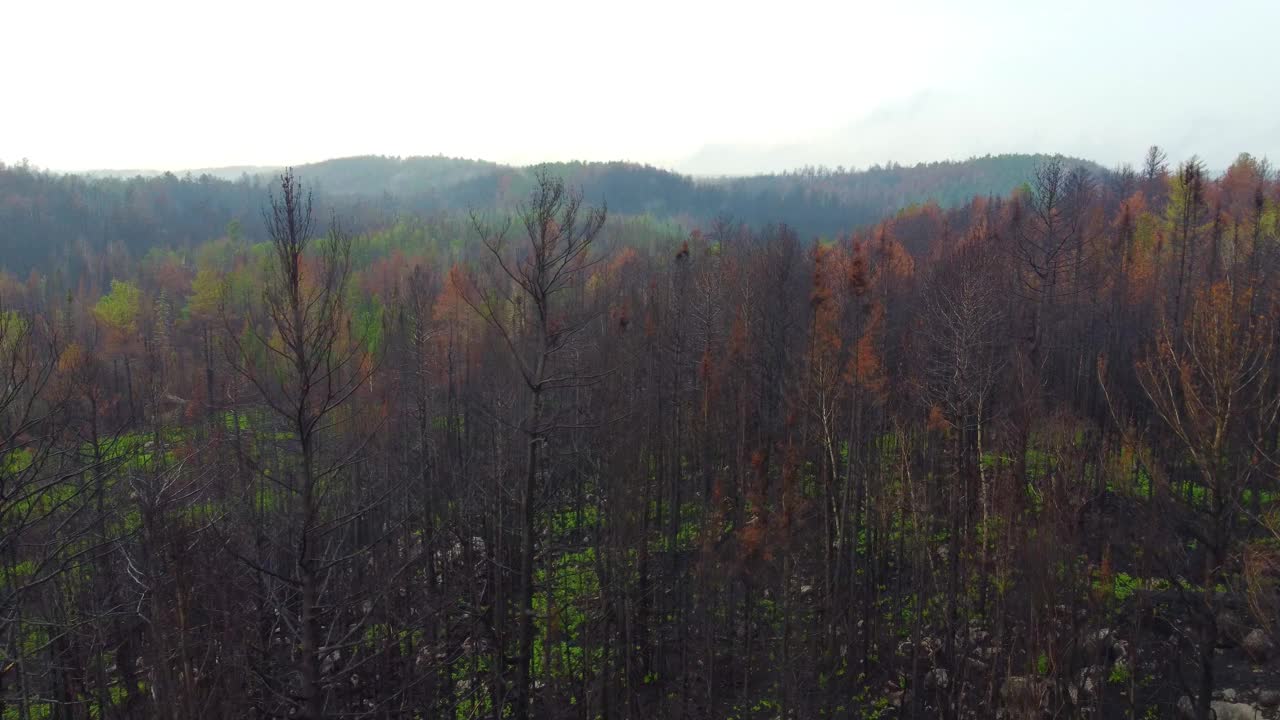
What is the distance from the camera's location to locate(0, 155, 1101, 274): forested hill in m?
97.6

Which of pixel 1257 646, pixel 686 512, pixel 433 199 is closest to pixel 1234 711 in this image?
pixel 1257 646

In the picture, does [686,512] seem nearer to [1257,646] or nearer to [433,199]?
[1257,646]

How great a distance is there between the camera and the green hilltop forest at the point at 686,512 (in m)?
9.45

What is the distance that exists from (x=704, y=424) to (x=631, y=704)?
10254 millimetres

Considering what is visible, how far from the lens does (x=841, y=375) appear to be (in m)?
→ 19.5

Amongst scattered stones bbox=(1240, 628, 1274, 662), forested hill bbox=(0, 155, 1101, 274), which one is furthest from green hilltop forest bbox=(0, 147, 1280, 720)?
forested hill bbox=(0, 155, 1101, 274)

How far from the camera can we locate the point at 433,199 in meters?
174

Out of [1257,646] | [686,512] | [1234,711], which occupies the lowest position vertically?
[686,512]

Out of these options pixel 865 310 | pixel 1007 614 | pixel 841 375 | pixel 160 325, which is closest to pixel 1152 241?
pixel 865 310

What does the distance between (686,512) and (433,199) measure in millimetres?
164719

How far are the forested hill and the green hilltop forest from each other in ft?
123

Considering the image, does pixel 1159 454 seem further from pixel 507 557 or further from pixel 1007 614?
pixel 507 557

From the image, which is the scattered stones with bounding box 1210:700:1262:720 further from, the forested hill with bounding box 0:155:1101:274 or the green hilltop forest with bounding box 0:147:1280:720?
the forested hill with bounding box 0:155:1101:274

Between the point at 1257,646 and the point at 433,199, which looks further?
the point at 433,199
